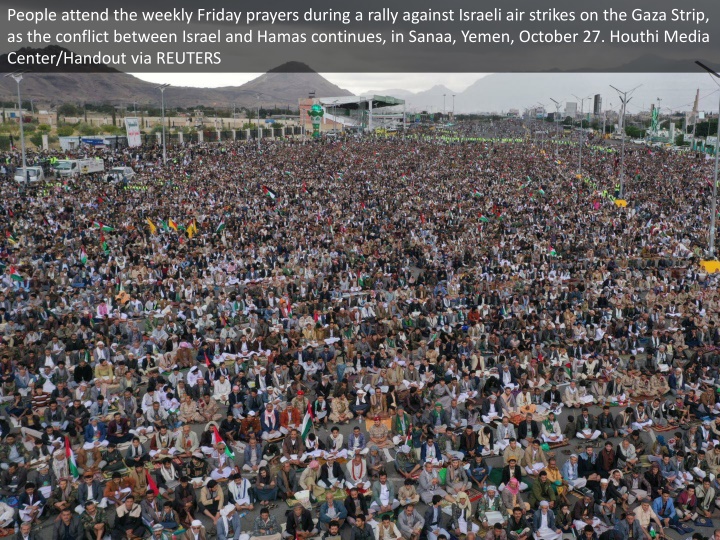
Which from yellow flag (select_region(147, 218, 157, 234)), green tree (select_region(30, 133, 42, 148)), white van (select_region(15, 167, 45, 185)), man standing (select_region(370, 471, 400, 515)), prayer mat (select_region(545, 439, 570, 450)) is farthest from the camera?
green tree (select_region(30, 133, 42, 148))

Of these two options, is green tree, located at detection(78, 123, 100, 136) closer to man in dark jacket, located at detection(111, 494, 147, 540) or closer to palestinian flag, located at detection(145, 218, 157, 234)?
palestinian flag, located at detection(145, 218, 157, 234)

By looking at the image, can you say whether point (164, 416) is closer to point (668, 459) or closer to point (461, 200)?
point (668, 459)

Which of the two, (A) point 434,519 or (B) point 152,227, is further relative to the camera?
(B) point 152,227

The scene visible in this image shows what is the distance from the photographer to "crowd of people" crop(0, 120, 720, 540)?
403 inches

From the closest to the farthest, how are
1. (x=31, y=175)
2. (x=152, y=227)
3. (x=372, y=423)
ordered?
(x=372, y=423)
(x=152, y=227)
(x=31, y=175)

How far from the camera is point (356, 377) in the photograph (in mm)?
14875

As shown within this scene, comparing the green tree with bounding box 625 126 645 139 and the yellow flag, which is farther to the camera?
the green tree with bounding box 625 126 645 139

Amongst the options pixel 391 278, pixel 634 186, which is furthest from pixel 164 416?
pixel 634 186

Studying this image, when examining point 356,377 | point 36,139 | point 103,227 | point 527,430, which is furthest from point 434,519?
point 36,139

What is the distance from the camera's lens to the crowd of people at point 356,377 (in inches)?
403

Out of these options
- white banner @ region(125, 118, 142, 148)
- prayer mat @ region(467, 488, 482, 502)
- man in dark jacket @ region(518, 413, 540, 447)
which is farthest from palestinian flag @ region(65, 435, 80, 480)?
white banner @ region(125, 118, 142, 148)

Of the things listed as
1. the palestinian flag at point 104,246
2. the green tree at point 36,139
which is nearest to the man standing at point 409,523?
the palestinian flag at point 104,246

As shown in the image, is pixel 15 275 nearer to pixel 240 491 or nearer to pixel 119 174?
pixel 240 491

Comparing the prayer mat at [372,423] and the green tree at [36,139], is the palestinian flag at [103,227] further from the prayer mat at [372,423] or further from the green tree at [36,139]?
the green tree at [36,139]
